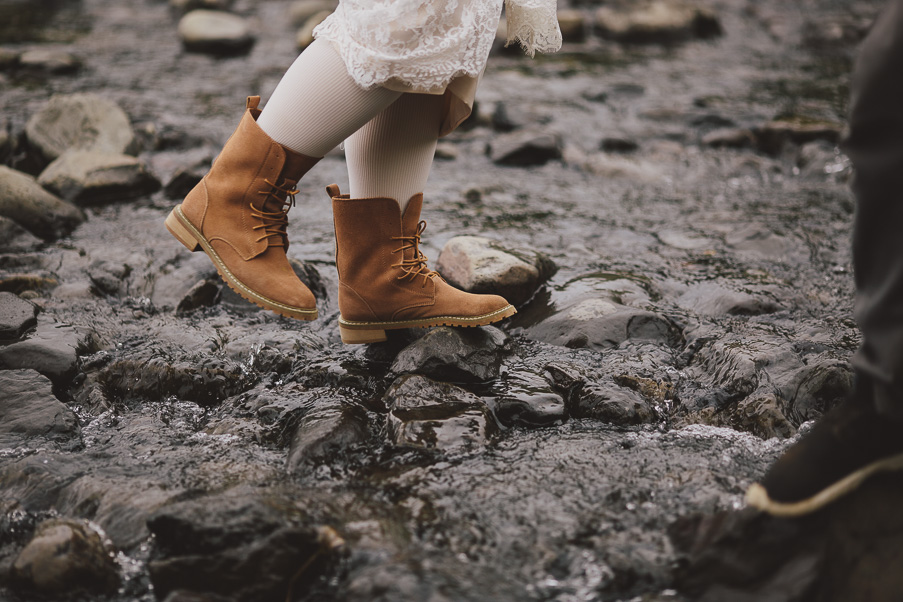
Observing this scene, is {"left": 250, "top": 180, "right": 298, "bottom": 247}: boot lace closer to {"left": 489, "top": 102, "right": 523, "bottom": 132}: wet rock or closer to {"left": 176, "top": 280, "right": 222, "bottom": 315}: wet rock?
{"left": 176, "top": 280, "right": 222, "bottom": 315}: wet rock

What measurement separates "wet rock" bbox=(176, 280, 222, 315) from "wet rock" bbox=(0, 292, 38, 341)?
A: 1.61 feet

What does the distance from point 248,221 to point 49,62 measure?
585 cm

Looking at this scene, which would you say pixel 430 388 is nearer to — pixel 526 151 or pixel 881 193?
pixel 881 193

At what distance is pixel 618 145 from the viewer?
18.2ft

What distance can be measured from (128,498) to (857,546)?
1.59 m

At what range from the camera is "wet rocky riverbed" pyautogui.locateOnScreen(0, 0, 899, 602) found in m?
1.63

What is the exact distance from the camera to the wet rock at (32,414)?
2129mm

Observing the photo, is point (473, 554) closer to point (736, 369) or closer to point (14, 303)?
point (736, 369)

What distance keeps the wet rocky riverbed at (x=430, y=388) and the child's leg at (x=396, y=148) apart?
20.1 inches

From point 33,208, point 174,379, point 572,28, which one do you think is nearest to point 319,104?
point 174,379

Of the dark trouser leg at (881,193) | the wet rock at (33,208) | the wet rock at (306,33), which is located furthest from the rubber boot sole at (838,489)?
the wet rock at (306,33)

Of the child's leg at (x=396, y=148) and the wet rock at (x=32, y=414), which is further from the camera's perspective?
the child's leg at (x=396, y=148)

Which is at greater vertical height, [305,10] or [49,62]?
[49,62]

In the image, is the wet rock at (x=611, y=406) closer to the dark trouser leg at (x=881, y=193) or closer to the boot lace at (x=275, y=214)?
the dark trouser leg at (x=881, y=193)
